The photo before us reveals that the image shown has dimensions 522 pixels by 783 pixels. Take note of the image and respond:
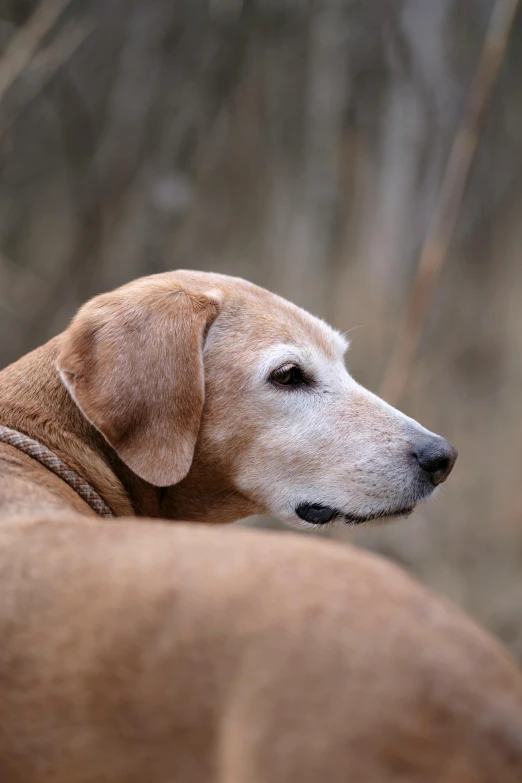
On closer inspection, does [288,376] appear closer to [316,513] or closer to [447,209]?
[316,513]

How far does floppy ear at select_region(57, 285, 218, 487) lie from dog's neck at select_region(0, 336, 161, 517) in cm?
9

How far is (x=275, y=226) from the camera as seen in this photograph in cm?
638

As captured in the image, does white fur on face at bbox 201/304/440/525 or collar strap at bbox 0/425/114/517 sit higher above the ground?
white fur on face at bbox 201/304/440/525

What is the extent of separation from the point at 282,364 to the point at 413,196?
3499 millimetres

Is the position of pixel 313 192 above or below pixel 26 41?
below

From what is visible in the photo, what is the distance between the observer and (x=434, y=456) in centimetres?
304

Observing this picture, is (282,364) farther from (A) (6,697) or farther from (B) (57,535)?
(A) (6,697)

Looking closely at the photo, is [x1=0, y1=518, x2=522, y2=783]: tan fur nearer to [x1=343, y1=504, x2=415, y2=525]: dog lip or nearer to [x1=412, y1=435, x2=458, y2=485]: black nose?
[x1=343, y1=504, x2=415, y2=525]: dog lip

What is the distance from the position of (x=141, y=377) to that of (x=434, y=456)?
3.03 ft

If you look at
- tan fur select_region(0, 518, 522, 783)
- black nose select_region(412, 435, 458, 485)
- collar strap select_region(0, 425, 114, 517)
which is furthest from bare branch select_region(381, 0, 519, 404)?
tan fur select_region(0, 518, 522, 783)

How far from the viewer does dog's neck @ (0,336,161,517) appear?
2.73 meters

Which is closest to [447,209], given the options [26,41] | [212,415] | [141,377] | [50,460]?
[26,41]

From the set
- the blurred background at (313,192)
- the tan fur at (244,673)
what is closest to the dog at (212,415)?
the tan fur at (244,673)

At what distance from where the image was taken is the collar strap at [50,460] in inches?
103
